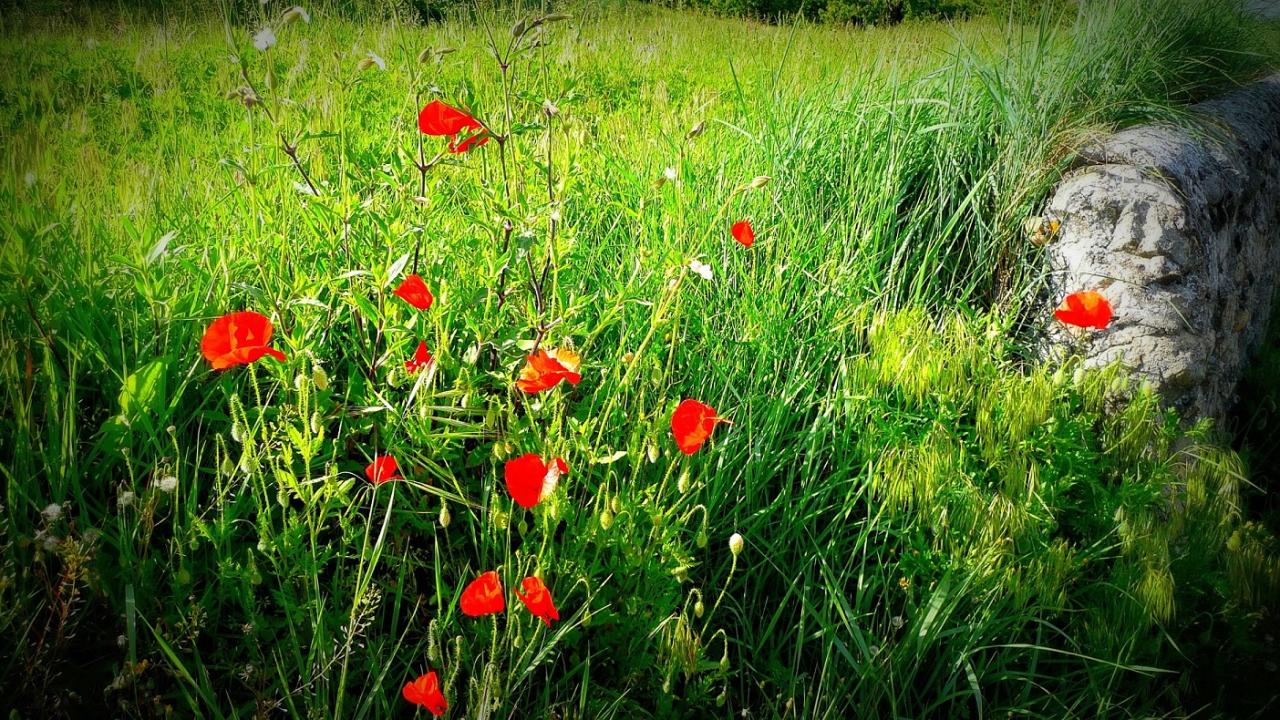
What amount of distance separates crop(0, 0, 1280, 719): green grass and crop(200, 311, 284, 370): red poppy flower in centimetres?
5

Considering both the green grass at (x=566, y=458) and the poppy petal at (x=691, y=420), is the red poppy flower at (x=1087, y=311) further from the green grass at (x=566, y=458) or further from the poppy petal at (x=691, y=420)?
the poppy petal at (x=691, y=420)

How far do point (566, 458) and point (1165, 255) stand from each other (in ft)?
7.32

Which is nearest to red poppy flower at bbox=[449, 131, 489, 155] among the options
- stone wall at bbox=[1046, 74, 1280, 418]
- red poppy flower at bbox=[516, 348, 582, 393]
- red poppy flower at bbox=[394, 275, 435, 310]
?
red poppy flower at bbox=[394, 275, 435, 310]

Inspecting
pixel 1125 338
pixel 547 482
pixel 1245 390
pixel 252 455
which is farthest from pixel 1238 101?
A: pixel 252 455

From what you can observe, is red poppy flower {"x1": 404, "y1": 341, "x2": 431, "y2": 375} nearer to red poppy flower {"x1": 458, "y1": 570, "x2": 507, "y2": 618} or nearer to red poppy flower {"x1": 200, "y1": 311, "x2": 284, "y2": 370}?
red poppy flower {"x1": 200, "y1": 311, "x2": 284, "y2": 370}

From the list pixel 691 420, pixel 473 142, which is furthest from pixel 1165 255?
pixel 473 142

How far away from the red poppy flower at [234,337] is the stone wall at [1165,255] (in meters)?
2.16

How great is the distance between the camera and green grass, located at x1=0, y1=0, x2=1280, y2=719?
4.18 ft

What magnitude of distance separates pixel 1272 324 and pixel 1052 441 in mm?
2781

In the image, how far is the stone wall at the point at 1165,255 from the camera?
2514mm

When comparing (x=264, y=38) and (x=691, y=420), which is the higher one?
(x=264, y=38)

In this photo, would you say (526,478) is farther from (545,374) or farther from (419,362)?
(419,362)

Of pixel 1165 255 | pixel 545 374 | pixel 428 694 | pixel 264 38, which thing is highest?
pixel 264 38

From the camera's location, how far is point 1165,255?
259 cm
